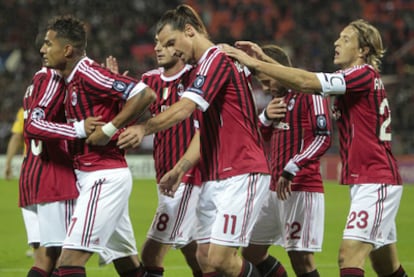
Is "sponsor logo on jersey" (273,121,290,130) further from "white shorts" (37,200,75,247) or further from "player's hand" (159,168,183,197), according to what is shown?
"white shorts" (37,200,75,247)

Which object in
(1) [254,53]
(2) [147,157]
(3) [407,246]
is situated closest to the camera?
(1) [254,53]

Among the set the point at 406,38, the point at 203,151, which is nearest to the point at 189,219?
the point at 203,151

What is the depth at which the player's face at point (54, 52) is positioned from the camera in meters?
5.87

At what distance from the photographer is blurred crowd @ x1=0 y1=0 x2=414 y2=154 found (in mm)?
27328

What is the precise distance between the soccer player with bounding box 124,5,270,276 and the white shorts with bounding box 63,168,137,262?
56 centimetres

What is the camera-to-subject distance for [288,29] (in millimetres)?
29938

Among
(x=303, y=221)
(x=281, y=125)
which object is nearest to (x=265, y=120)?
(x=281, y=125)

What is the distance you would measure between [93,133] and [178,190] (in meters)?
1.36

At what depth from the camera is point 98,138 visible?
5.66 metres

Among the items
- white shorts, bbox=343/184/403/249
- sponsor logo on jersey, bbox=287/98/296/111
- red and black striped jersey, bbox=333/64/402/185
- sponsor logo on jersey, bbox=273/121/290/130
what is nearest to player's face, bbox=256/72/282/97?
sponsor logo on jersey, bbox=287/98/296/111

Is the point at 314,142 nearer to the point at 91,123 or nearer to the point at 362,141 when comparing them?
Answer: the point at 362,141

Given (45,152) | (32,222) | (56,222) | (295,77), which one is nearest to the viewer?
(295,77)

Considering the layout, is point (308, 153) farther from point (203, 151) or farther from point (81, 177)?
point (81, 177)

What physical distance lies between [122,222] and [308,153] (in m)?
1.54
